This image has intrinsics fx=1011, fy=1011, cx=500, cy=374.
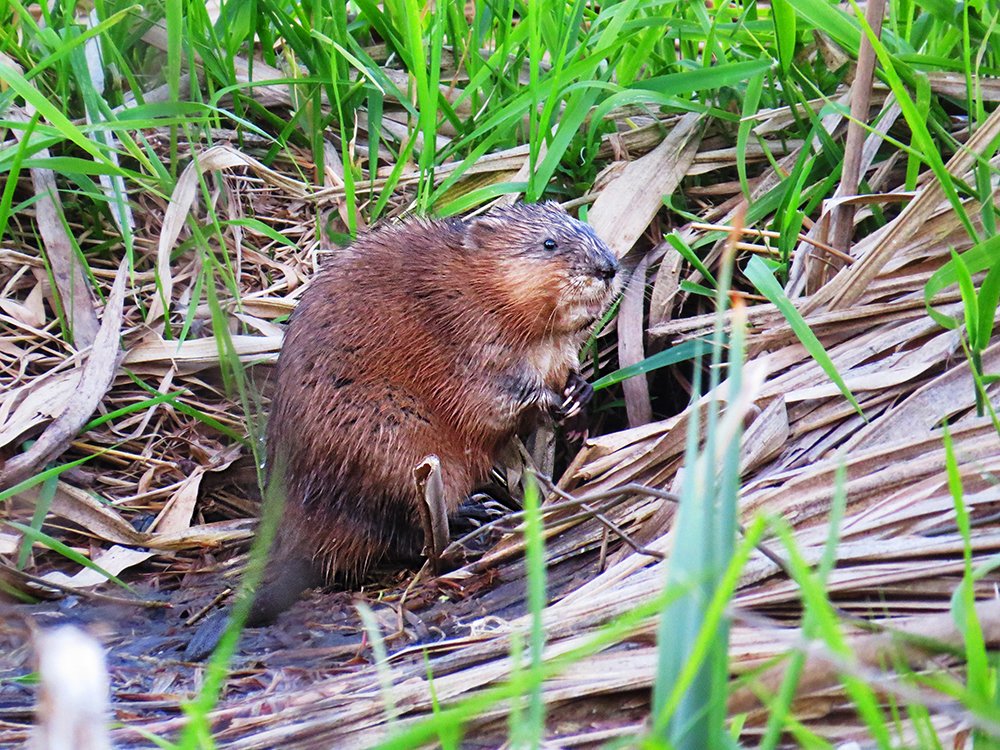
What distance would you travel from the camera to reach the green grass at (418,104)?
3.39 m

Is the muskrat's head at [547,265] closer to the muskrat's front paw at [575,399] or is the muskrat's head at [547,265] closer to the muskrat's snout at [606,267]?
the muskrat's snout at [606,267]

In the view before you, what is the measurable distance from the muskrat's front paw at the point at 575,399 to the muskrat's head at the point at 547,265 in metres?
0.23

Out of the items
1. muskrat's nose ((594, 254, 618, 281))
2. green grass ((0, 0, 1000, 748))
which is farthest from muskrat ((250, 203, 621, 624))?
green grass ((0, 0, 1000, 748))

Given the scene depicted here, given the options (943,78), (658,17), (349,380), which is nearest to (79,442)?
(349,380)

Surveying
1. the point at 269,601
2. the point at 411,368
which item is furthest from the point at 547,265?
the point at 269,601

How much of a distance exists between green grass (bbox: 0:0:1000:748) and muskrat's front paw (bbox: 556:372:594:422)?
0.11 metres

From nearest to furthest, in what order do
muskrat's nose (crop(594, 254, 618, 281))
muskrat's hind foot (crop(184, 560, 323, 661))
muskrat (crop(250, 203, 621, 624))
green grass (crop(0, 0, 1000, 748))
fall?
muskrat's hind foot (crop(184, 560, 323, 661))
green grass (crop(0, 0, 1000, 748))
muskrat (crop(250, 203, 621, 624))
muskrat's nose (crop(594, 254, 618, 281))

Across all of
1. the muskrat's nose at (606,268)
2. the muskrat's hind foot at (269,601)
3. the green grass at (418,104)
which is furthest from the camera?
the muskrat's nose at (606,268)

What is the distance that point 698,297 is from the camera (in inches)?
158

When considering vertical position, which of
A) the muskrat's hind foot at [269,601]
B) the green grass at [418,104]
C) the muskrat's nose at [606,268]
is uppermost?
the green grass at [418,104]

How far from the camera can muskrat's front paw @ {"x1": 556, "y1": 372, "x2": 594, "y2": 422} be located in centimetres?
385

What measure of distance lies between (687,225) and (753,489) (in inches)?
63.4

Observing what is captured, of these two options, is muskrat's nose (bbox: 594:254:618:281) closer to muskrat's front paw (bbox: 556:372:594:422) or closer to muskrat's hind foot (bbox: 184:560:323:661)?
muskrat's front paw (bbox: 556:372:594:422)

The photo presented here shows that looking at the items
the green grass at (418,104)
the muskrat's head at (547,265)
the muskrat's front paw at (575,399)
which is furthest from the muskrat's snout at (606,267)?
the muskrat's front paw at (575,399)
